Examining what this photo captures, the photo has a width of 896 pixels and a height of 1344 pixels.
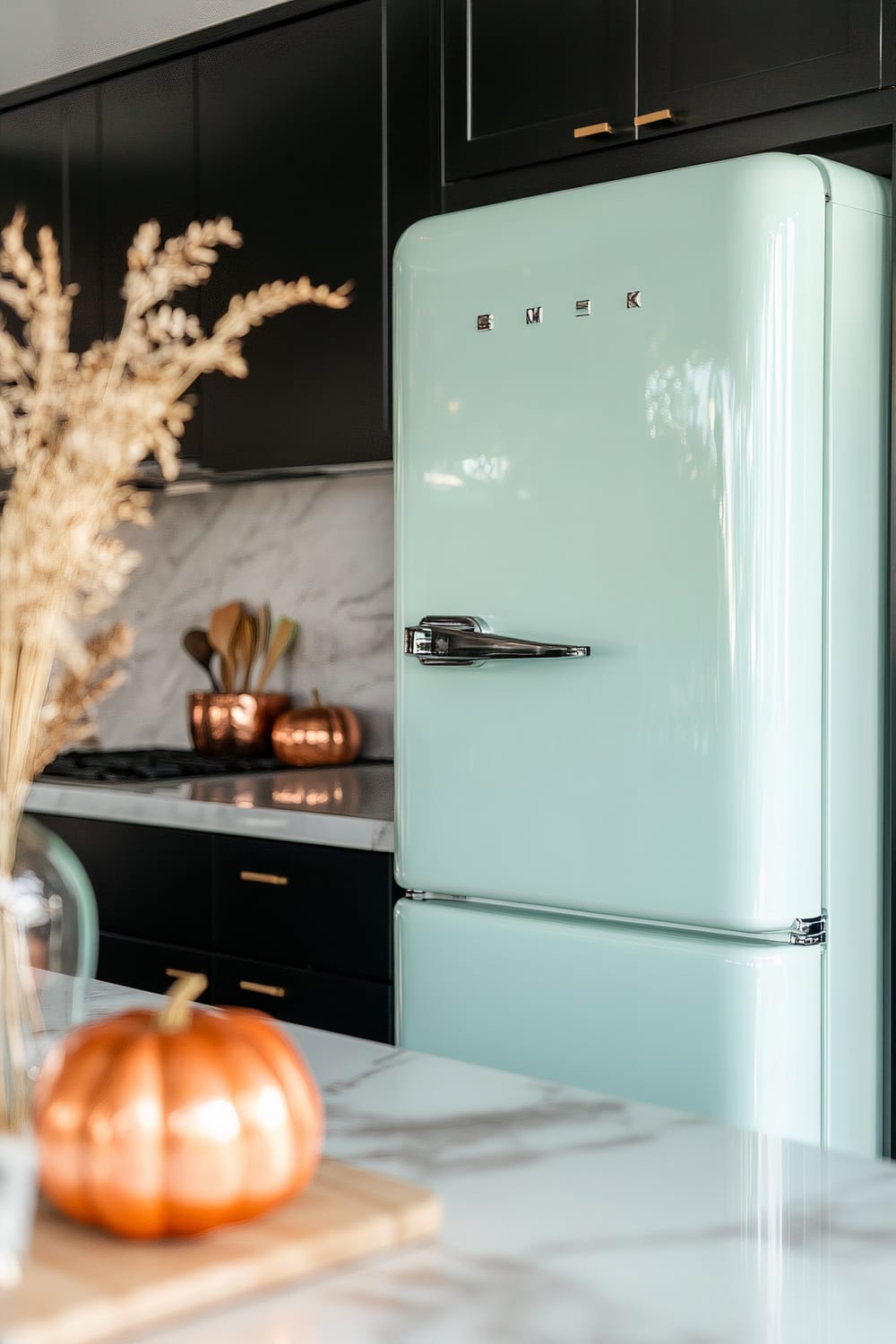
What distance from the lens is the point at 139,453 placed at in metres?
0.76

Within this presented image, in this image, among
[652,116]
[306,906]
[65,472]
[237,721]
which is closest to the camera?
[65,472]

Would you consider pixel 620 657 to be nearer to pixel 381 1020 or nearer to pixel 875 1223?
pixel 381 1020

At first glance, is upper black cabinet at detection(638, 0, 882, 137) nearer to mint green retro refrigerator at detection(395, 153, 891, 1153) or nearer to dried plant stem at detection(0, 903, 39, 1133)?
mint green retro refrigerator at detection(395, 153, 891, 1153)

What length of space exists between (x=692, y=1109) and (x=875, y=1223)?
3.32 feet

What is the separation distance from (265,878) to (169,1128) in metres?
1.70

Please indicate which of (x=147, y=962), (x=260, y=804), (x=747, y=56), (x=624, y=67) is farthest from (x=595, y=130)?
(x=147, y=962)

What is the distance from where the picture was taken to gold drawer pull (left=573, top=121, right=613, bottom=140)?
219 cm

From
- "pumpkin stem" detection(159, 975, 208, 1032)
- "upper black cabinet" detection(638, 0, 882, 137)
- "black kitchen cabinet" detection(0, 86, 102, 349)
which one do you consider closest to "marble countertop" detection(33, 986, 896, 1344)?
"pumpkin stem" detection(159, 975, 208, 1032)

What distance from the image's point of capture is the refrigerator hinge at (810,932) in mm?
1798

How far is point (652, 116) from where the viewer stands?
2.14 metres

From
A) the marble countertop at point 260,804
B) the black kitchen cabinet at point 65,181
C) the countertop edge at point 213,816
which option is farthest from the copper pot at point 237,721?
the black kitchen cabinet at point 65,181

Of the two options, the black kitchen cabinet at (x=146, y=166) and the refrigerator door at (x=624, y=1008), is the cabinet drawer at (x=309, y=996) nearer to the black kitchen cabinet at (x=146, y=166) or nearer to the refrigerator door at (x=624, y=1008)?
the refrigerator door at (x=624, y=1008)

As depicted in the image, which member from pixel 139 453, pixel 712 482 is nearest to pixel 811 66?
pixel 712 482

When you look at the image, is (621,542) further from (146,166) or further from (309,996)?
(146,166)
